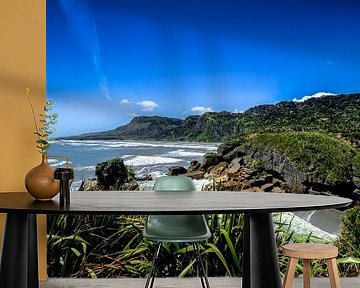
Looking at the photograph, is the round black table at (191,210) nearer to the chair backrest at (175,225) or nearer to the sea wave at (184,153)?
the chair backrest at (175,225)

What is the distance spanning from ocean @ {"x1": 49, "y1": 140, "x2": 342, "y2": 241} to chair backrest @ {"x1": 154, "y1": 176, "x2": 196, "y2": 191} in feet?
3.58

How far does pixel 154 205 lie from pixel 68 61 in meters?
2.71

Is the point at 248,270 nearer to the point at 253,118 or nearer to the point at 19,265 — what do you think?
the point at 19,265

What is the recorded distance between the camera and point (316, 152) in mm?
4980

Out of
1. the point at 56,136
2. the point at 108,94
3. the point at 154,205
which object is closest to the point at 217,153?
the point at 108,94

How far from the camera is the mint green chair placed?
3494 mm

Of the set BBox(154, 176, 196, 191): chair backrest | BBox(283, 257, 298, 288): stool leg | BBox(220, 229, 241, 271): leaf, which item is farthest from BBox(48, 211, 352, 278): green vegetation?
BBox(283, 257, 298, 288): stool leg

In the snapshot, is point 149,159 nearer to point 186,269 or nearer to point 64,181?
point 186,269

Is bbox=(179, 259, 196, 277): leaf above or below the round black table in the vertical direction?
below

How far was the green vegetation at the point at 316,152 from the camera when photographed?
16.1 ft

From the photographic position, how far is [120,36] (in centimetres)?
501

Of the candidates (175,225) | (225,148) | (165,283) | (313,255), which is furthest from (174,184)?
(225,148)

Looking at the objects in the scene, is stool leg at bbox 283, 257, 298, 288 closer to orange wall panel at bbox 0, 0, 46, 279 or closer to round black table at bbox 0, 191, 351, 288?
round black table at bbox 0, 191, 351, 288

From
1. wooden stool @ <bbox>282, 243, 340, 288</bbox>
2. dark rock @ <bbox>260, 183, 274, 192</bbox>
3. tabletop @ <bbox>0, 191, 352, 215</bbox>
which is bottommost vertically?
wooden stool @ <bbox>282, 243, 340, 288</bbox>
